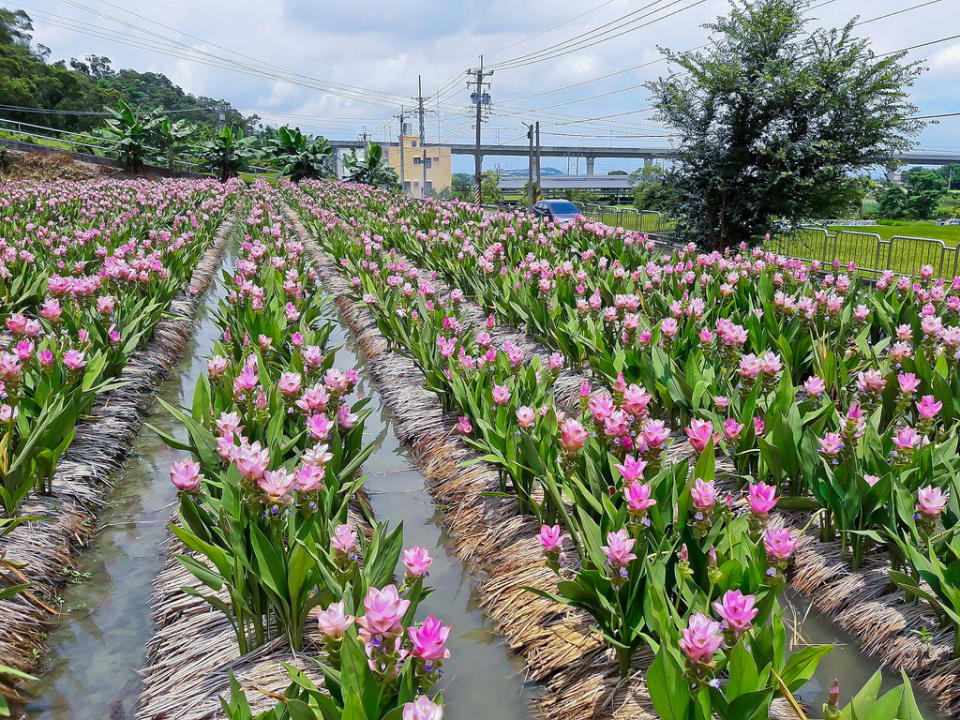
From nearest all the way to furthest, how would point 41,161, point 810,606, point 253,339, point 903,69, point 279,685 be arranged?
point 279,685 → point 810,606 → point 253,339 → point 903,69 → point 41,161

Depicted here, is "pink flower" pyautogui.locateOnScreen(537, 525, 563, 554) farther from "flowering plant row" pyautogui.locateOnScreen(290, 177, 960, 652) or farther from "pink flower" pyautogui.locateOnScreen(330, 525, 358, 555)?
"flowering plant row" pyautogui.locateOnScreen(290, 177, 960, 652)

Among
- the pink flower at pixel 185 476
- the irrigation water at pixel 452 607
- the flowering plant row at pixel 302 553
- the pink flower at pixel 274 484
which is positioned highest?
the pink flower at pixel 274 484

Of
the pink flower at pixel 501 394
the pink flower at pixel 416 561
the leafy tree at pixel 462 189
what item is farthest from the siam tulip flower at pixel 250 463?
the leafy tree at pixel 462 189

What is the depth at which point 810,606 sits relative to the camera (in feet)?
8.70

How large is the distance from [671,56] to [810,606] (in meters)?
11.3

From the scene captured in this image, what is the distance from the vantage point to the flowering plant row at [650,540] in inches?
63.6

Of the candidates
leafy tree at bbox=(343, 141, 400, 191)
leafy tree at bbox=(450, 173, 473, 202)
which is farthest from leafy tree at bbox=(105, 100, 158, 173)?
leafy tree at bbox=(450, 173, 473, 202)

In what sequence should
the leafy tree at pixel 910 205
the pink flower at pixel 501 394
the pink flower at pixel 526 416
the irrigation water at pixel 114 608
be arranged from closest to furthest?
1. the irrigation water at pixel 114 608
2. the pink flower at pixel 526 416
3. the pink flower at pixel 501 394
4. the leafy tree at pixel 910 205

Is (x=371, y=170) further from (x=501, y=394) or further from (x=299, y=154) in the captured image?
(x=501, y=394)

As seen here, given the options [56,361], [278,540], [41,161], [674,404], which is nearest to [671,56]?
[674,404]

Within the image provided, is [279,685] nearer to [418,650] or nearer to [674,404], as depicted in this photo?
[418,650]

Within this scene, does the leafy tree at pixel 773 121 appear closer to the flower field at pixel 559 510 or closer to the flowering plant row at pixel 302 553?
the flower field at pixel 559 510

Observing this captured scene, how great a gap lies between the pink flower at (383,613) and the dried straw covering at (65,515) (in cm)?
140

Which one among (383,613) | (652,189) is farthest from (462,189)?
(383,613)
